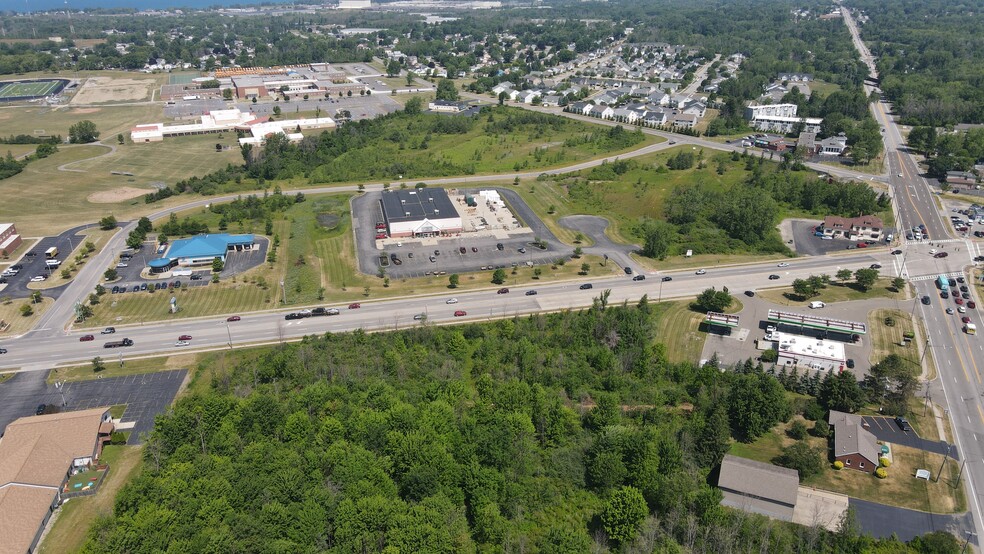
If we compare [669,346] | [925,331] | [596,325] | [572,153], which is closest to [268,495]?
[596,325]

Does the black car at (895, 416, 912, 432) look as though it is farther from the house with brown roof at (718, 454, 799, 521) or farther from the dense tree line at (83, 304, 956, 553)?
the house with brown roof at (718, 454, 799, 521)

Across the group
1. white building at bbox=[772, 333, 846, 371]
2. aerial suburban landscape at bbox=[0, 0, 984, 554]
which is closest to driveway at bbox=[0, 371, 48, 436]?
aerial suburban landscape at bbox=[0, 0, 984, 554]

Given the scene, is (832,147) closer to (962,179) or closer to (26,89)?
(962,179)

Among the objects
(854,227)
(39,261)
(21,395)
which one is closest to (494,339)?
(21,395)

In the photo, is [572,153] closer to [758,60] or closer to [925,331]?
[925,331]

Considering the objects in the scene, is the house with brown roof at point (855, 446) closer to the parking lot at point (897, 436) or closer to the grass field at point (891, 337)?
the parking lot at point (897, 436)
